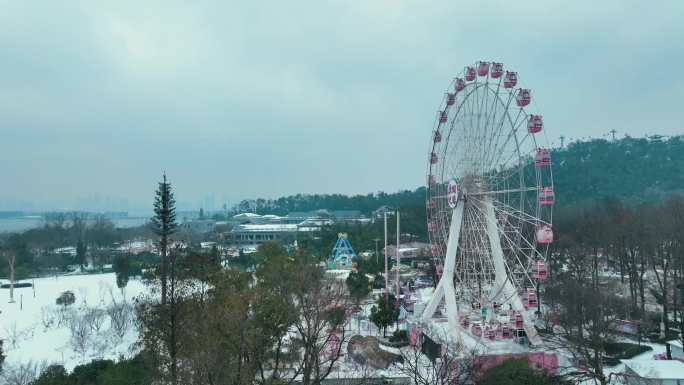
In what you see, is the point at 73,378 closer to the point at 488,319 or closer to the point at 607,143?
the point at 488,319

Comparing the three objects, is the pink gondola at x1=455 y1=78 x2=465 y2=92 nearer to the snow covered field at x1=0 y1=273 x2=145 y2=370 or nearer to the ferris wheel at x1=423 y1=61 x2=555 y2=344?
the ferris wheel at x1=423 y1=61 x2=555 y2=344

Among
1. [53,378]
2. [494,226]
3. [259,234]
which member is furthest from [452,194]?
[259,234]

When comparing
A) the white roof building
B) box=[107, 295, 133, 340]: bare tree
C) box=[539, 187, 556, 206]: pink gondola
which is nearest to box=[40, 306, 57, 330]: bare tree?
box=[107, 295, 133, 340]: bare tree

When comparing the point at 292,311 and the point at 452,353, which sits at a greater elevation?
the point at 292,311

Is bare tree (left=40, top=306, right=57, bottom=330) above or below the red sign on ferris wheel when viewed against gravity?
below

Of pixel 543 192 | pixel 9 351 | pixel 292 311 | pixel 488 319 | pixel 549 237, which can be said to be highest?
pixel 543 192

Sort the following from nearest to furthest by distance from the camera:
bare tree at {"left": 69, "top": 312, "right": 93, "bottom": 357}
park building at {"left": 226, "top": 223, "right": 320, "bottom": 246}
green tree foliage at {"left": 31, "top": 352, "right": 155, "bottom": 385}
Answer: green tree foliage at {"left": 31, "top": 352, "right": 155, "bottom": 385} → bare tree at {"left": 69, "top": 312, "right": 93, "bottom": 357} → park building at {"left": 226, "top": 223, "right": 320, "bottom": 246}

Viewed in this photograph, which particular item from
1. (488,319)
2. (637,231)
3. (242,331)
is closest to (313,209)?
(637,231)

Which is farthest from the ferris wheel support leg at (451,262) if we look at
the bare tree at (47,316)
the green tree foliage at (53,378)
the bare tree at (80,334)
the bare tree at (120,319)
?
the bare tree at (47,316)
